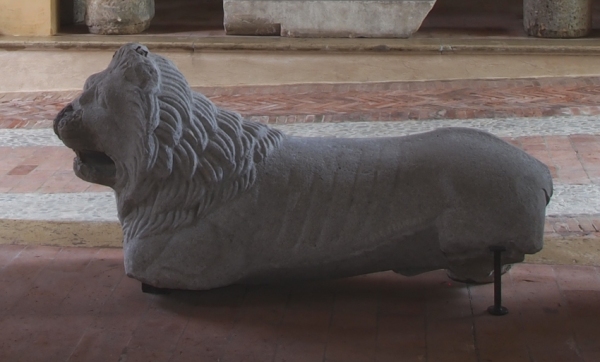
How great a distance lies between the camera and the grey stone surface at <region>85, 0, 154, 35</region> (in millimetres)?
8547

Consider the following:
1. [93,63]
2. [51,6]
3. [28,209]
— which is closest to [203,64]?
[93,63]

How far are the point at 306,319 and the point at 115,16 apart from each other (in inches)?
220

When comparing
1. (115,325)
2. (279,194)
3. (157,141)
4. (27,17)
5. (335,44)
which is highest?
(27,17)

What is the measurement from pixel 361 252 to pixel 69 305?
1.19 metres

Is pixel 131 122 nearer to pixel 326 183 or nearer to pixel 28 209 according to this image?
pixel 326 183

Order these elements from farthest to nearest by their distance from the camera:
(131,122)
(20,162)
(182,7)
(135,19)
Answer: (182,7)
(135,19)
(20,162)
(131,122)

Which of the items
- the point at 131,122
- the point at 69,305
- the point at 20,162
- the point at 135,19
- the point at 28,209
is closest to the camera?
the point at 131,122

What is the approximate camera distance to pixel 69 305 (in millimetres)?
3799

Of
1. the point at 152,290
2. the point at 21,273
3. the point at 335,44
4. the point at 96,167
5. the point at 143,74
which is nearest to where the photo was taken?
the point at 143,74

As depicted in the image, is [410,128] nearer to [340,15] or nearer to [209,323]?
[340,15]

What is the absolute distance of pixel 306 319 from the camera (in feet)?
11.9

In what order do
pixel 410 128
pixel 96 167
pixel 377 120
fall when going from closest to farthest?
pixel 96 167 → pixel 410 128 → pixel 377 120

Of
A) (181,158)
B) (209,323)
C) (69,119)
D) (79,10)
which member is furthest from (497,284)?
(79,10)

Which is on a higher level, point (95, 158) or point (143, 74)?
point (143, 74)
